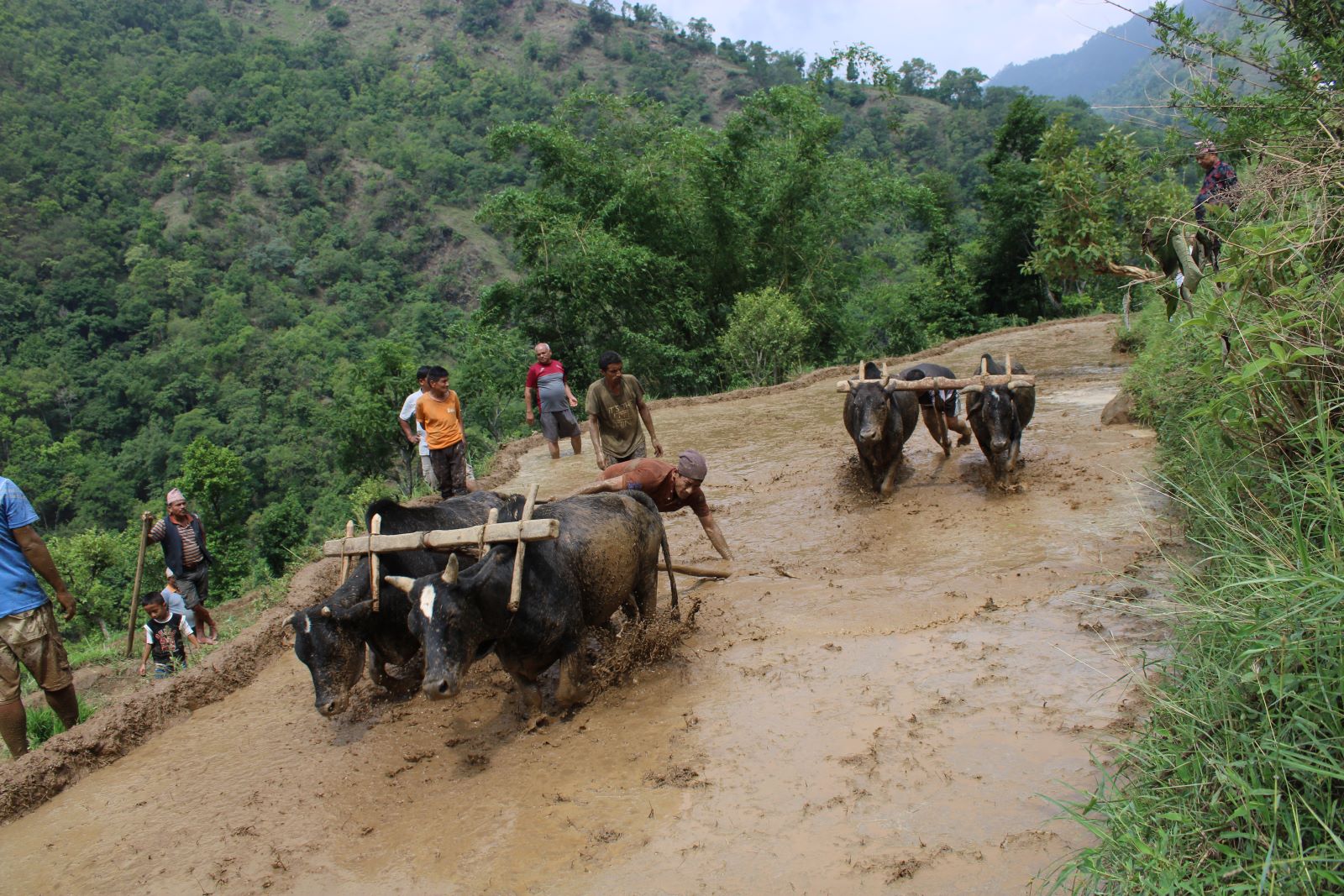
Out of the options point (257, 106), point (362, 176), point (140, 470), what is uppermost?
point (257, 106)

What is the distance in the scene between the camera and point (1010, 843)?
416 centimetres

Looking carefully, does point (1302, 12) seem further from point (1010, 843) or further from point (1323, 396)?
point (1010, 843)

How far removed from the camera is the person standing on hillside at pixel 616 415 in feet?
31.4

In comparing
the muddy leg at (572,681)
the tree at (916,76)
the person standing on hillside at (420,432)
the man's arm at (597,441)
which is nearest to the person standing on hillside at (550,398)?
the person standing on hillside at (420,432)

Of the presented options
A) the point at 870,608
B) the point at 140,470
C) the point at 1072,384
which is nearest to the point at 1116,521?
the point at 870,608

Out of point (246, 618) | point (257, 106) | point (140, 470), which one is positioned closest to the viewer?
point (246, 618)

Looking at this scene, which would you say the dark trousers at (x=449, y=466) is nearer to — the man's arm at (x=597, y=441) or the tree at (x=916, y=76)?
the man's arm at (x=597, y=441)

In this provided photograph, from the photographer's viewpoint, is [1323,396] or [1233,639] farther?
[1323,396]

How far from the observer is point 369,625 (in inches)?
251

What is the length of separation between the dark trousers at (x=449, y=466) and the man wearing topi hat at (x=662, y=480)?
266cm

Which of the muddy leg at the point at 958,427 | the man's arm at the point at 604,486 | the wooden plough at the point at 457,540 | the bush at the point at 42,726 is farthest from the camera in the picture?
the muddy leg at the point at 958,427

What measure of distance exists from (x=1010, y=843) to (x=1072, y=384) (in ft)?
44.0

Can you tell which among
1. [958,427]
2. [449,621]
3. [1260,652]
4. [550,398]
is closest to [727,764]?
[449,621]

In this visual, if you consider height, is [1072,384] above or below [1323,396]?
below
